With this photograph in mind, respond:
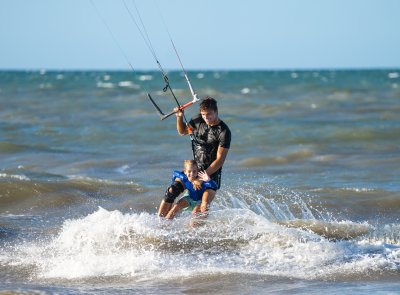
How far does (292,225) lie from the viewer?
385 inches

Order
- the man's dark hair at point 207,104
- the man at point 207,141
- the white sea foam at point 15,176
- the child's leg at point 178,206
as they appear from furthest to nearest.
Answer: the white sea foam at point 15,176 → the child's leg at point 178,206 → the man at point 207,141 → the man's dark hair at point 207,104

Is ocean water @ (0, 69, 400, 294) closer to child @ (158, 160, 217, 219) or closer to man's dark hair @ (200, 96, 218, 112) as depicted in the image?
child @ (158, 160, 217, 219)

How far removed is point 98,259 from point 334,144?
11646mm

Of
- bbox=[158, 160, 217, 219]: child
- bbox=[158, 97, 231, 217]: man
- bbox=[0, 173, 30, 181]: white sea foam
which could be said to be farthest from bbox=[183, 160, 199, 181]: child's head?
bbox=[0, 173, 30, 181]: white sea foam

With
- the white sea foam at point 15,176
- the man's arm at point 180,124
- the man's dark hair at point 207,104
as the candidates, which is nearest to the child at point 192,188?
the man's arm at point 180,124

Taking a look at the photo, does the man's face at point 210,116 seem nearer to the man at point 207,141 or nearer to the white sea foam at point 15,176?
→ the man at point 207,141

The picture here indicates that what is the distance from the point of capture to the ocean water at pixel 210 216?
7.41 meters

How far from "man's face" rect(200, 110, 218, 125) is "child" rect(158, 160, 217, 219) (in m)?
0.45

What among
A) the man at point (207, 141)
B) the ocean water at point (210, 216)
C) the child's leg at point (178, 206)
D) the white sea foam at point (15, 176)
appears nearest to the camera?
the ocean water at point (210, 216)

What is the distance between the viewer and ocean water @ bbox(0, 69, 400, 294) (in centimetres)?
741

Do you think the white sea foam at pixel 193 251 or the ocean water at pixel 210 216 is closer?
the ocean water at pixel 210 216

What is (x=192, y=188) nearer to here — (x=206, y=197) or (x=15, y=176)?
(x=206, y=197)

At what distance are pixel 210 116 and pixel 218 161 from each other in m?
0.48

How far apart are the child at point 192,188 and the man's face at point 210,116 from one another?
454 millimetres
